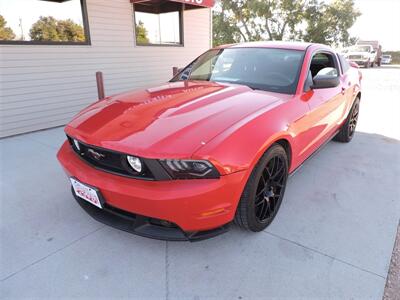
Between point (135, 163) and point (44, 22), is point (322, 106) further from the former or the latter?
point (44, 22)

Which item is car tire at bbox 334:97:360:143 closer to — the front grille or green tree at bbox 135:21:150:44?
the front grille

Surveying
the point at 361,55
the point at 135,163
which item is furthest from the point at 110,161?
the point at 361,55

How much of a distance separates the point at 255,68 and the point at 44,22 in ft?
14.5

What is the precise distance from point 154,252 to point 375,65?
→ 32.5 metres

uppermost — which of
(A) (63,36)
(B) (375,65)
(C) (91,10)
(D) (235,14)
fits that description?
(D) (235,14)

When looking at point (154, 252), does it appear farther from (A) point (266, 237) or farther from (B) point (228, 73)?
(B) point (228, 73)

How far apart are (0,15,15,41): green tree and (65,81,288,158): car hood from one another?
11.3 feet

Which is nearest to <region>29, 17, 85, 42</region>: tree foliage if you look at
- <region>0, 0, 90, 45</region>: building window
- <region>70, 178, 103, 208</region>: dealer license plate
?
<region>0, 0, 90, 45</region>: building window

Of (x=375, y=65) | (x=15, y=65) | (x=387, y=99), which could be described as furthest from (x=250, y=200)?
(x=375, y=65)

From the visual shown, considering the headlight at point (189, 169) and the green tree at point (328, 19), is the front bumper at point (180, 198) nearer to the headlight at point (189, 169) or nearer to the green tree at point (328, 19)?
the headlight at point (189, 169)

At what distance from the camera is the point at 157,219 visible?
188 cm

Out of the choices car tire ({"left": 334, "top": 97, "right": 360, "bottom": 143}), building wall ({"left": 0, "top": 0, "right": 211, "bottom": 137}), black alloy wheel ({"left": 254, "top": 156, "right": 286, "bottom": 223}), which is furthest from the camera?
building wall ({"left": 0, "top": 0, "right": 211, "bottom": 137})

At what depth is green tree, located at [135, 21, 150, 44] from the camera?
7.15 m

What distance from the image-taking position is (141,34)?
287 inches
